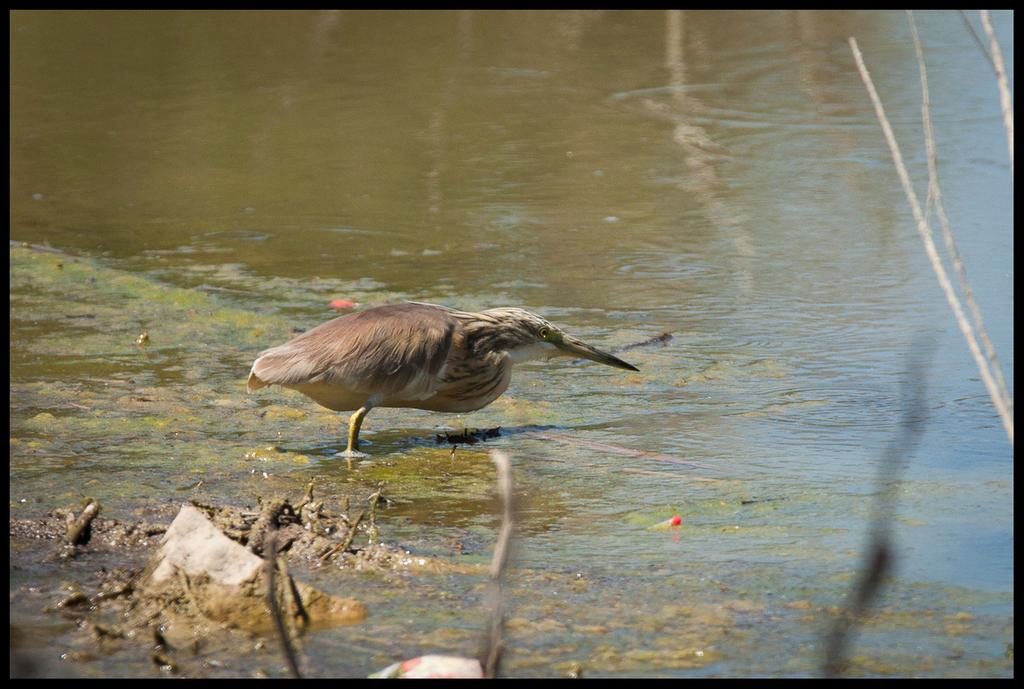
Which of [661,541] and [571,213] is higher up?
[661,541]

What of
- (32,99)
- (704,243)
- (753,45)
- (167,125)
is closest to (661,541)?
(704,243)

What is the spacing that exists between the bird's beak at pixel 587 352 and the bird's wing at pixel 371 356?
2.38 ft

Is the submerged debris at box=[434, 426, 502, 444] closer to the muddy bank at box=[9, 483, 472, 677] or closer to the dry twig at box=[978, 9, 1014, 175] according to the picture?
the muddy bank at box=[9, 483, 472, 677]

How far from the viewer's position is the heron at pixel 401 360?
5.89 m

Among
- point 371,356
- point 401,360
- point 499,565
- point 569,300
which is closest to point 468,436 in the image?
point 401,360

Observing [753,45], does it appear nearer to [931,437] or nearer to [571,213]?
Answer: [571,213]

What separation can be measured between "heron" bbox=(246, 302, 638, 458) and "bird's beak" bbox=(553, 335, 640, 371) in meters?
0.24

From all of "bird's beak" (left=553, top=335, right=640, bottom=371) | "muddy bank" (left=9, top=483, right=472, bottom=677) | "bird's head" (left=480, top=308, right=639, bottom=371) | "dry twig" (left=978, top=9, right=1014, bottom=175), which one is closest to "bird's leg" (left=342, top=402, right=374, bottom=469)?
"bird's head" (left=480, top=308, right=639, bottom=371)

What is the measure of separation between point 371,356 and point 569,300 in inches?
102

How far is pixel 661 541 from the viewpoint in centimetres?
477

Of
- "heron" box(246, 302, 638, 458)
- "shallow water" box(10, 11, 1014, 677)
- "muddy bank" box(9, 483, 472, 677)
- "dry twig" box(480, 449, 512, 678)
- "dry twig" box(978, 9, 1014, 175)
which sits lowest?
"shallow water" box(10, 11, 1014, 677)

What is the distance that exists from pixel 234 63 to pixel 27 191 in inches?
197

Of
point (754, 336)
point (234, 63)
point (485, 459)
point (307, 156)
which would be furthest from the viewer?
point (234, 63)

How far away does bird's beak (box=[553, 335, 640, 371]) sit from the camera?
6684 millimetres
